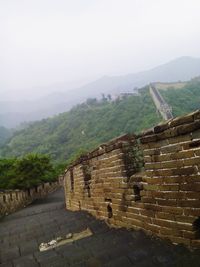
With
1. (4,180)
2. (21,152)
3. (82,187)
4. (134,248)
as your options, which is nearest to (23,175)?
(4,180)

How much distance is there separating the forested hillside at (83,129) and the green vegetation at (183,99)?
294 centimetres

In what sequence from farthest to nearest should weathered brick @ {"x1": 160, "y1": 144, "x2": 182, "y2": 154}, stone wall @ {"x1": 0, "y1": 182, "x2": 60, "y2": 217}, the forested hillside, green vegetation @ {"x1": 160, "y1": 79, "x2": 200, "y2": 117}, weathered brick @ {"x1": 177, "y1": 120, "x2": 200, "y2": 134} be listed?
1. the forested hillside
2. green vegetation @ {"x1": 160, "y1": 79, "x2": 200, "y2": 117}
3. stone wall @ {"x1": 0, "y1": 182, "x2": 60, "y2": 217}
4. weathered brick @ {"x1": 160, "y1": 144, "x2": 182, "y2": 154}
5. weathered brick @ {"x1": 177, "y1": 120, "x2": 200, "y2": 134}

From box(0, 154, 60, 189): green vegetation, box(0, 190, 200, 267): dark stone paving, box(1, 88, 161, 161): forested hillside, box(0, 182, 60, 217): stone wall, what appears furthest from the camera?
box(1, 88, 161, 161): forested hillside

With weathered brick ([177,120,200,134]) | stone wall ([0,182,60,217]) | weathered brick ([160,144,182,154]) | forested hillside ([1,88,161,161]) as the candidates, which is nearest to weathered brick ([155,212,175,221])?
weathered brick ([160,144,182,154])

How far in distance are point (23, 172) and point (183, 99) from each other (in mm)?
38907

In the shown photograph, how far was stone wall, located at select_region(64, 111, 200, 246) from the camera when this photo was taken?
12.1 ft

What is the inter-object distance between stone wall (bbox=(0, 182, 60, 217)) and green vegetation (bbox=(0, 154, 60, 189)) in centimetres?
67

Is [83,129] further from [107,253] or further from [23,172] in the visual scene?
[107,253]

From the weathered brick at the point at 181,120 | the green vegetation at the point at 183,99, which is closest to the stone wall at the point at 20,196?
the weathered brick at the point at 181,120

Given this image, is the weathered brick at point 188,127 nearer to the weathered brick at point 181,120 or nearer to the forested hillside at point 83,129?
the weathered brick at point 181,120

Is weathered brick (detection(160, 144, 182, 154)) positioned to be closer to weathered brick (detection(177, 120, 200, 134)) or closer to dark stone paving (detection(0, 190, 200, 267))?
weathered brick (detection(177, 120, 200, 134))

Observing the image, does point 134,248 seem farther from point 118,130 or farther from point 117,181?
point 118,130

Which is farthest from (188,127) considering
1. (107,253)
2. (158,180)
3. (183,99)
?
(183,99)

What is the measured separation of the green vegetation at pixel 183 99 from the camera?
171ft
